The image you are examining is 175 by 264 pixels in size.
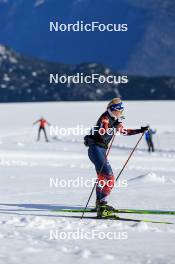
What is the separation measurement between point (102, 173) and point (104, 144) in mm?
394

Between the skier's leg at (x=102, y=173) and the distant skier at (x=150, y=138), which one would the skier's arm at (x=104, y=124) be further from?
the distant skier at (x=150, y=138)

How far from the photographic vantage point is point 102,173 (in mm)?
8688

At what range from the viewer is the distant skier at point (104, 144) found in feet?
27.7

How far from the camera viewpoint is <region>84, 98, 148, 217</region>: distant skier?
27.7ft

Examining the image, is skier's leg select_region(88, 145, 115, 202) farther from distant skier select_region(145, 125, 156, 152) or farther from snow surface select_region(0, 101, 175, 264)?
distant skier select_region(145, 125, 156, 152)

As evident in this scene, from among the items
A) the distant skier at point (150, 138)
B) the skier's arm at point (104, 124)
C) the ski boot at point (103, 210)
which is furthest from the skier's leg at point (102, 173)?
the distant skier at point (150, 138)

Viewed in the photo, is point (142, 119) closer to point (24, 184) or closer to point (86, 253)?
point (24, 184)

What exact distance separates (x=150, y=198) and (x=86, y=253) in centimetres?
498

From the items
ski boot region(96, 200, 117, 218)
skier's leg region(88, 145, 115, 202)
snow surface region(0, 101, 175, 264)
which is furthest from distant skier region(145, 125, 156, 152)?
ski boot region(96, 200, 117, 218)

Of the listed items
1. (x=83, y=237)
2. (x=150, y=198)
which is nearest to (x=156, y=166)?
(x=150, y=198)

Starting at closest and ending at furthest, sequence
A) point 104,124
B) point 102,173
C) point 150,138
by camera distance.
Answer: point 104,124 < point 102,173 < point 150,138

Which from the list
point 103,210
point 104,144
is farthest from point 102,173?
point 103,210

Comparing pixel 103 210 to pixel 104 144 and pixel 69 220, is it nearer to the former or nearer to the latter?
pixel 69 220

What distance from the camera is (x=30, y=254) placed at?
5863 mm
